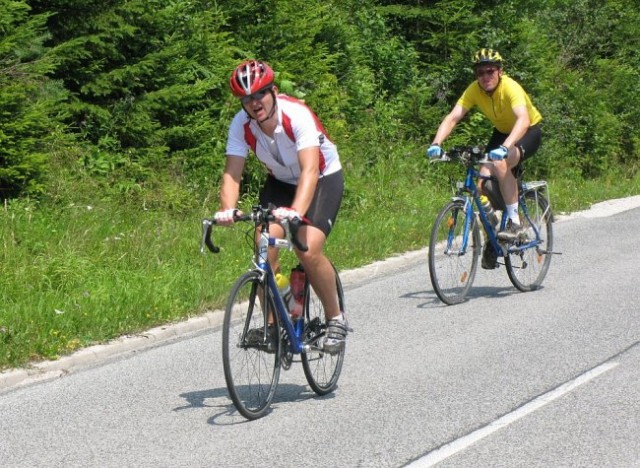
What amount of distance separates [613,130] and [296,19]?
29.9ft

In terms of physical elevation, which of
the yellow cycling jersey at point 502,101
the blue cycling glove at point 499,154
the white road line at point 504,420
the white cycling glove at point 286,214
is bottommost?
the white road line at point 504,420

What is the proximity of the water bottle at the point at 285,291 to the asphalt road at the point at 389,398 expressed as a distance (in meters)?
0.62

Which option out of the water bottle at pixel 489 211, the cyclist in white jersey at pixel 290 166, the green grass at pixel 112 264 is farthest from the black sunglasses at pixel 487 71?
the cyclist in white jersey at pixel 290 166

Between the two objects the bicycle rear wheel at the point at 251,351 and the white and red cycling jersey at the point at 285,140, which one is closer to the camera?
the bicycle rear wheel at the point at 251,351

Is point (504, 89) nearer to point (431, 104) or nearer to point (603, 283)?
point (603, 283)

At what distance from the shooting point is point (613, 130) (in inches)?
947

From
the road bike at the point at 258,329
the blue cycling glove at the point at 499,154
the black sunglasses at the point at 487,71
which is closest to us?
the road bike at the point at 258,329

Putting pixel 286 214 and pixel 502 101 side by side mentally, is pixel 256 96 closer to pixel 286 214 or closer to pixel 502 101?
pixel 286 214

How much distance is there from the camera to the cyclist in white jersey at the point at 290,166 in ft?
22.9

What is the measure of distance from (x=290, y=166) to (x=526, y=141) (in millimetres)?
4464

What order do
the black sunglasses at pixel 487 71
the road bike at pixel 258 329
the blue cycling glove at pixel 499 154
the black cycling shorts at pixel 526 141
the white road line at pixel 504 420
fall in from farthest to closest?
the black cycling shorts at pixel 526 141 → the black sunglasses at pixel 487 71 → the blue cycling glove at pixel 499 154 → the road bike at pixel 258 329 → the white road line at pixel 504 420

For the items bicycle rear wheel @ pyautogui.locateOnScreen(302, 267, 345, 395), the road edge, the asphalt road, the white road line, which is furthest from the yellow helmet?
bicycle rear wheel @ pyautogui.locateOnScreen(302, 267, 345, 395)

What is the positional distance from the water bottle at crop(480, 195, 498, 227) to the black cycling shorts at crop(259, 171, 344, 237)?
3784mm

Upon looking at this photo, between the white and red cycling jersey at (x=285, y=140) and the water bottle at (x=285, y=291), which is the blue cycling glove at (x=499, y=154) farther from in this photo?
the water bottle at (x=285, y=291)
